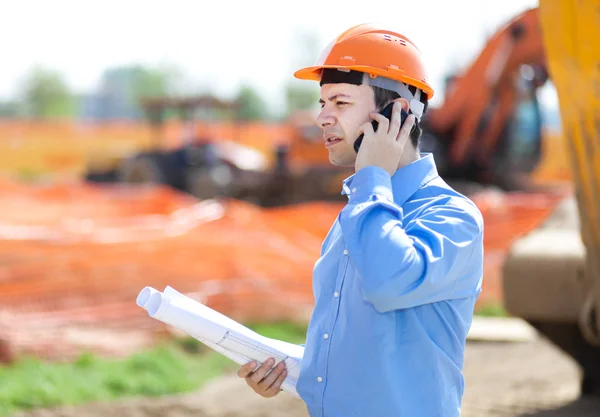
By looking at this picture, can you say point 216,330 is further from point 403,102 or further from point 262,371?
point 403,102

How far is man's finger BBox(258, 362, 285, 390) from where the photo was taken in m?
2.29

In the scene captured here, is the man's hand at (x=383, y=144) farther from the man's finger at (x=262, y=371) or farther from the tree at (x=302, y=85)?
the tree at (x=302, y=85)

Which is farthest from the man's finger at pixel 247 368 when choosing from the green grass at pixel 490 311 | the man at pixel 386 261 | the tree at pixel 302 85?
the tree at pixel 302 85

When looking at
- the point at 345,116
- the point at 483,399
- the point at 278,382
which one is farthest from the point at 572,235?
the point at 345,116

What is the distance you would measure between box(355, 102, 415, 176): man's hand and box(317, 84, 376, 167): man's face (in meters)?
0.04

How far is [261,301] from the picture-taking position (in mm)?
8852

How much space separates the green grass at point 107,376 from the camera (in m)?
6.01

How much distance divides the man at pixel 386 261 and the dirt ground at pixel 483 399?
3988 mm

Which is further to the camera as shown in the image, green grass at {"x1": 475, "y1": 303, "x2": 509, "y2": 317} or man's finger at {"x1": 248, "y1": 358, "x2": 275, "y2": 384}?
green grass at {"x1": 475, "y1": 303, "x2": 509, "y2": 317}

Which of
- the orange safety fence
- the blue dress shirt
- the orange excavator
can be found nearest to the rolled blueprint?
the blue dress shirt

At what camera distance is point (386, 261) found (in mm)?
1877

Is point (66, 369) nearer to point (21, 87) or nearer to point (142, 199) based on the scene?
point (142, 199)

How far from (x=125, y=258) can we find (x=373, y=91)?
23.0 feet

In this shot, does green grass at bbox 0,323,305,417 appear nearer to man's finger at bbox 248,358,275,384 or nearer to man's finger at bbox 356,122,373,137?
man's finger at bbox 248,358,275,384
